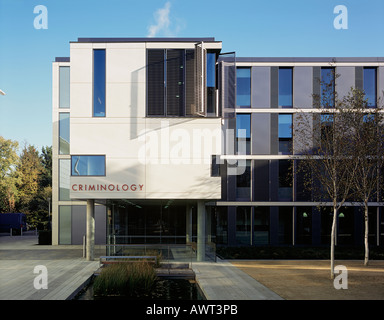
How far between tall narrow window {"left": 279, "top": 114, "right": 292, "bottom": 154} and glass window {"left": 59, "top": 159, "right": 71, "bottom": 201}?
52.8ft

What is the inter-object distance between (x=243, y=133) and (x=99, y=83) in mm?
12872

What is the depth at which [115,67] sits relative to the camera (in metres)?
19.5

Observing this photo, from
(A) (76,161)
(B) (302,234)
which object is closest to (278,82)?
(B) (302,234)

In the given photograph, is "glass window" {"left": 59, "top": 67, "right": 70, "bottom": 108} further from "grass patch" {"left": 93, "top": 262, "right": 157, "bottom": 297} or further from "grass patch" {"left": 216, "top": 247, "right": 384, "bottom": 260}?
"grass patch" {"left": 93, "top": 262, "right": 157, "bottom": 297}

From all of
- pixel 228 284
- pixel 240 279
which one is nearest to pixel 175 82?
pixel 240 279

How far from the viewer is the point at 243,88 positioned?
1155 inches

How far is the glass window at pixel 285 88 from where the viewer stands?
96.2 feet

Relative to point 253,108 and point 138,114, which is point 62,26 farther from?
point 253,108

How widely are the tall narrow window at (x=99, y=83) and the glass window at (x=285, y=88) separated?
14698 mm

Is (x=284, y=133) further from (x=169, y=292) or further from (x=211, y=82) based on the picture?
(x=169, y=292)

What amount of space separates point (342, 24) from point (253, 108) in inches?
581

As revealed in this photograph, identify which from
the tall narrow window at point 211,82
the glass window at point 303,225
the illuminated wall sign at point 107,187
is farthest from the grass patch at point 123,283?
the glass window at point 303,225

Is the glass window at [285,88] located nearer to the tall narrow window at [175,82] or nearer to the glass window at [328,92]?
the glass window at [328,92]
